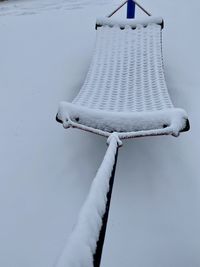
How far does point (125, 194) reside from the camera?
136cm

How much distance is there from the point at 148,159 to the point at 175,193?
24 cm

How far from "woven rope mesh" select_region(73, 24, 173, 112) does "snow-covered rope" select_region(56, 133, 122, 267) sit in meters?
0.87

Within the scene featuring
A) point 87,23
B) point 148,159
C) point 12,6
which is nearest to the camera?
point 148,159

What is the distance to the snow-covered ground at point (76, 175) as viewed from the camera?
1169mm

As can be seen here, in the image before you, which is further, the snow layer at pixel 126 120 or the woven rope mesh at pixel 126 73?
the woven rope mesh at pixel 126 73

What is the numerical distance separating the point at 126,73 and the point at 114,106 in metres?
0.44

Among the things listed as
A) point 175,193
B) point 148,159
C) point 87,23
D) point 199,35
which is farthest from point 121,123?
point 87,23

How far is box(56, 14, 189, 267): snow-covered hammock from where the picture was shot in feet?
1.93

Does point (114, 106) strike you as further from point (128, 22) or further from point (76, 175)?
point (128, 22)

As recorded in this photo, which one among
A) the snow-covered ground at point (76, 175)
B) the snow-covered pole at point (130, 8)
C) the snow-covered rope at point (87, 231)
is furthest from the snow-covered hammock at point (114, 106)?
the snow-covered pole at point (130, 8)

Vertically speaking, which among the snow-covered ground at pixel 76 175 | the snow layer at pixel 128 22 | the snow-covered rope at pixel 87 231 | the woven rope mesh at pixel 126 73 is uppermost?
the snow-covered rope at pixel 87 231

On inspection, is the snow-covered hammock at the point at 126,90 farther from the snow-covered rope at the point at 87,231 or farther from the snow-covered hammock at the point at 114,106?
the snow-covered rope at the point at 87,231

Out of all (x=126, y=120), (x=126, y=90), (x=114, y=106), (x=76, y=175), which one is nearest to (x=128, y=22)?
(x=126, y=90)

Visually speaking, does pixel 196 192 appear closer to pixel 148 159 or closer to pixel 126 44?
pixel 148 159
